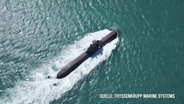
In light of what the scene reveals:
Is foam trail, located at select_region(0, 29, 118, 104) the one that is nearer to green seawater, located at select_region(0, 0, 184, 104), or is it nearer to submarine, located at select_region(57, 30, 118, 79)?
green seawater, located at select_region(0, 0, 184, 104)

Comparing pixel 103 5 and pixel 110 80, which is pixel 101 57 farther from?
pixel 103 5

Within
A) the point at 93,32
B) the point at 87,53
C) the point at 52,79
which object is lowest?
the point at 52,79

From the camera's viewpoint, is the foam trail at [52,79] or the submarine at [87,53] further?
the submarine at [87,53]

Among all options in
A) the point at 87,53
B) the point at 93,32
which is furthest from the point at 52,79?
the point at 93,32

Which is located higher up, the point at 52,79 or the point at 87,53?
the point at 87,53

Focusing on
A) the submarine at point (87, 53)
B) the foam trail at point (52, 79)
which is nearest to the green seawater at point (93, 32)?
the foam trail at point (52, 79)

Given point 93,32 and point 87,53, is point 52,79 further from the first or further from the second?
point 93,32

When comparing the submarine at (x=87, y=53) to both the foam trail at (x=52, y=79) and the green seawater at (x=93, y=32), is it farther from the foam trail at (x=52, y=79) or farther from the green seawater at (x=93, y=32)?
the green seawater at (x=93, y=32)
